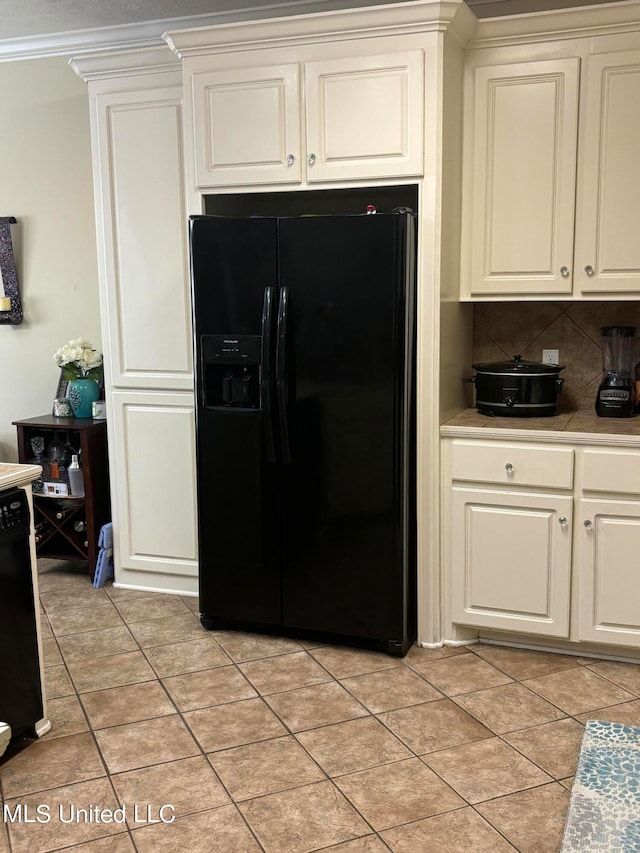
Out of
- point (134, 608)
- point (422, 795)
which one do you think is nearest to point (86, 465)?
point (134, 608)

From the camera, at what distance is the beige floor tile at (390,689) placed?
113 inches

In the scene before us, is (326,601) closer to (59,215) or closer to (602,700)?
(602,700)

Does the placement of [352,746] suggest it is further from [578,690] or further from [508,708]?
[578,690]

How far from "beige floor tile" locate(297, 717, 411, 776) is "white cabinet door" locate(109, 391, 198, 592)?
1350 mm

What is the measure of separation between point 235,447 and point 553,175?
159cm

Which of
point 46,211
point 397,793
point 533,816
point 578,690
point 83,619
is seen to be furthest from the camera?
point 46,211

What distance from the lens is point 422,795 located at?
2352mm

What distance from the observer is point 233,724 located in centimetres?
275

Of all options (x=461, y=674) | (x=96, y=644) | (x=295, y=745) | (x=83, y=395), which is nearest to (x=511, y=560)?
(x=461, y=674)

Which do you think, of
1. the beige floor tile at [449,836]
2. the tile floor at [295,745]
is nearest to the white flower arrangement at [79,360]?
the tile floor at [295,745]

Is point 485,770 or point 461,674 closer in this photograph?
point 485,770

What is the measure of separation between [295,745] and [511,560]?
3.58 feet

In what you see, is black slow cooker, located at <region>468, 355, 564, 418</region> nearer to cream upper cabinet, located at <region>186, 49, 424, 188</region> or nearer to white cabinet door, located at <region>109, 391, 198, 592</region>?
cream upper cabinet, located at <region>186, 49, 424, 188</region>

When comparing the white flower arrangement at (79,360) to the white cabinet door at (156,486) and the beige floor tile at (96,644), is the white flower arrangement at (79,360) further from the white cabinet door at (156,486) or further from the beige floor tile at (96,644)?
the beige floor tile at (96,644)
